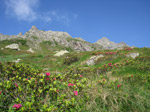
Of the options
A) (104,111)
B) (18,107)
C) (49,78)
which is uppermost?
(49,78)

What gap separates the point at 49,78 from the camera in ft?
14.3

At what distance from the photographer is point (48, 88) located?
12.8ft

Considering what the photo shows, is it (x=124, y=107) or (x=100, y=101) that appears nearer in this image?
(x=124, y=107)

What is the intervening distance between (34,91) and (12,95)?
26.1 inches

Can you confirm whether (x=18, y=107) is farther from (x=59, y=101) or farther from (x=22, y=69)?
(x=22, y=69)

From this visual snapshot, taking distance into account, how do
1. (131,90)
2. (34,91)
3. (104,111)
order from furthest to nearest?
(131,90)
(34,91)
(104,111)

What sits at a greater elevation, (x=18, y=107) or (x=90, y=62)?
(x=90, y=62)

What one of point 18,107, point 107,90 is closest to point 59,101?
point 18,107

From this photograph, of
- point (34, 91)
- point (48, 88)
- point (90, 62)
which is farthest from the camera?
point (90, 62)

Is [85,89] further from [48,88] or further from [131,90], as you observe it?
[131,90]

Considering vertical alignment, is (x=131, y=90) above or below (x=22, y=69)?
below

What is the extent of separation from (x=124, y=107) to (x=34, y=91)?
2.84 m

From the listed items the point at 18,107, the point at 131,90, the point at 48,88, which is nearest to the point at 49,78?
the point at 48,88

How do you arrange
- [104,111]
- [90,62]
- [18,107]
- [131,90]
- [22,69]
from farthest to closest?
[90,62]
[22,69]
[131,90]
[104,111]
[18,107]
